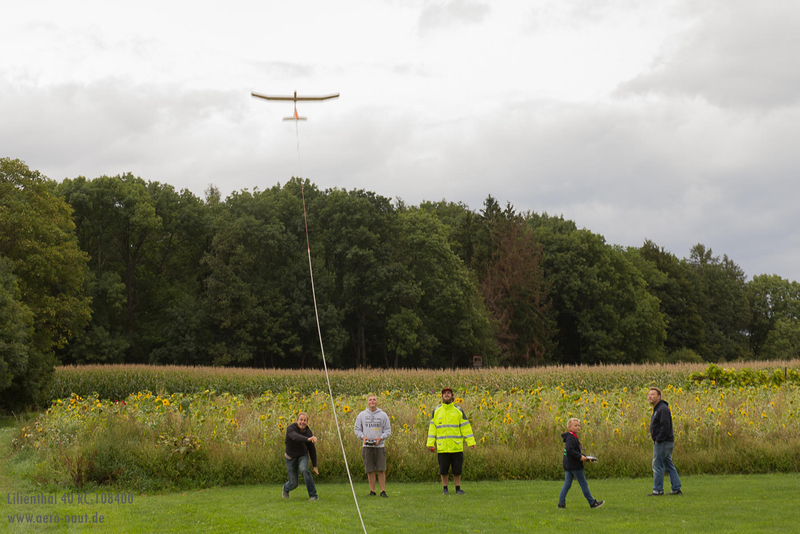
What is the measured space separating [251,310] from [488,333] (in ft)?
66.4

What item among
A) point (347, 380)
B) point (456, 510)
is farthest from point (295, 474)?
point (347, 380)

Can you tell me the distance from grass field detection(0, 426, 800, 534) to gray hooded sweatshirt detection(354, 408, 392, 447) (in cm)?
108

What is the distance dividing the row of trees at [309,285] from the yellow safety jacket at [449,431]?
2848cm

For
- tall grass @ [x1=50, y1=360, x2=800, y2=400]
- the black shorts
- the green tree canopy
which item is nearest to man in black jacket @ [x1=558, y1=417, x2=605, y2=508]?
the black shorts

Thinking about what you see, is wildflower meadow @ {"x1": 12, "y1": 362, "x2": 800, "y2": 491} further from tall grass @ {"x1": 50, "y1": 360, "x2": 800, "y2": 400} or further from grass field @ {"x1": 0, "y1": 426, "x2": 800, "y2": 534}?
tall grass @ {"x1": 50, "y1": 360, "x2": 800, "y2": 400}

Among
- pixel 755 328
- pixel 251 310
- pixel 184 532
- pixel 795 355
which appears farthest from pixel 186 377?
pixel 755 328

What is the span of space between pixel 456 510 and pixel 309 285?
42526 millimetres

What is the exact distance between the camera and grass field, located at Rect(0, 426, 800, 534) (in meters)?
9.36

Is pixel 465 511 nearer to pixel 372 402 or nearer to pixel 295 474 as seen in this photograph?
pixel 372 402

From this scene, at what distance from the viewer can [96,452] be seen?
45.9 ft

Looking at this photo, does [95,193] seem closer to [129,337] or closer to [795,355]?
[129,337]

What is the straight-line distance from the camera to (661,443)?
37.4ft

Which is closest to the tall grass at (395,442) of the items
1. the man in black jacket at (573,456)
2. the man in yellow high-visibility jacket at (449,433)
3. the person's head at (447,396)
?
the man in yellow high-visibility jacket at (449,433)

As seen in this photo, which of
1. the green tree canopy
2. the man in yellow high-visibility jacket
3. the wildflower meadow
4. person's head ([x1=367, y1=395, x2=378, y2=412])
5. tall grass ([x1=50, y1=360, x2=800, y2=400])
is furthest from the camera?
the green tree canopy
